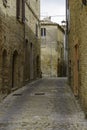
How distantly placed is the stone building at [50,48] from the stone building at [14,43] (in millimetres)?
14785

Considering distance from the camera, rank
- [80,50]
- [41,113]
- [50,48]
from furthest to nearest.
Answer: [50,48] < [80,50] < [41,113]

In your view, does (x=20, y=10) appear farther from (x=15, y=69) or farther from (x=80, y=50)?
(x=80, y=50)

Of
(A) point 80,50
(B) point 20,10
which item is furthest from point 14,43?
(A) point 80,50

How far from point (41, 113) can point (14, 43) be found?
24.7ft

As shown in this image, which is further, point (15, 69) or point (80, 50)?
point (15, 69)

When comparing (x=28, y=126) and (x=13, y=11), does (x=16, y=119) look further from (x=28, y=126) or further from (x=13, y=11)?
(x=13, y=11)

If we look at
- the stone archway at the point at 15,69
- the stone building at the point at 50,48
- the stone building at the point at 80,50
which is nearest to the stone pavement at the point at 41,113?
the stone building at the point at 80,50

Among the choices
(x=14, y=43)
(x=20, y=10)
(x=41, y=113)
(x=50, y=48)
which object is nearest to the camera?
(x=41, y=113)

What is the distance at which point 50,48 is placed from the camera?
44094 millimetres

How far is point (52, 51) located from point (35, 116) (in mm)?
32539

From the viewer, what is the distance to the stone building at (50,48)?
43.0 meters

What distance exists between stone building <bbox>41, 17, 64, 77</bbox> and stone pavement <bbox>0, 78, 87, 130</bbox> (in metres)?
26.3

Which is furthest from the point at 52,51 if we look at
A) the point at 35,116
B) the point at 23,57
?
the point at 35,116

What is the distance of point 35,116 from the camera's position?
38.2 ft
